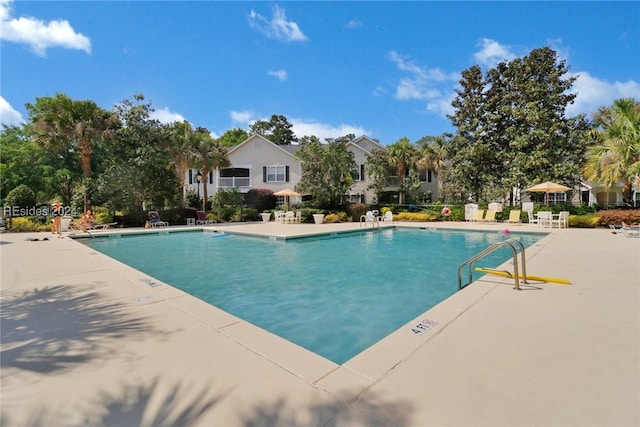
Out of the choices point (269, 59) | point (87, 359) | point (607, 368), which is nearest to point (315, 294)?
point (87, 359)

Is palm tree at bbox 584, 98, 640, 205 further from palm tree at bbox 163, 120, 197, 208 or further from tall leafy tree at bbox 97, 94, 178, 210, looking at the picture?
tall leafy tree at bbox 97, 94, 178, 210

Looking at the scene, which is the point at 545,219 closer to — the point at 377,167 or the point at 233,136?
the point at 377,167

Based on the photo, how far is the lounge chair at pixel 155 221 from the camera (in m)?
18.4

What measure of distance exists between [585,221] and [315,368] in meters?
18.5

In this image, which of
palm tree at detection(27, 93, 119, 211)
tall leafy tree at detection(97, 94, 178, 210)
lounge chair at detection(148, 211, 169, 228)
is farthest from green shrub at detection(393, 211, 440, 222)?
palm tree at detection(27, 93, 119, 211)

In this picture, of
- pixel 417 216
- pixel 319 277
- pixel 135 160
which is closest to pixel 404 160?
pixel 417 216

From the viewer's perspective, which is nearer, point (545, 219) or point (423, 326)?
point (423, 326)

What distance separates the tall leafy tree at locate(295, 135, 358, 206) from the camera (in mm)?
21984

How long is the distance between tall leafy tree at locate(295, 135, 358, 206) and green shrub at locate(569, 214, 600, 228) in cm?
1298

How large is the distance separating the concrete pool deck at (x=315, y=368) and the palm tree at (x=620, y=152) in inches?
538

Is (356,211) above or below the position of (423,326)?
above

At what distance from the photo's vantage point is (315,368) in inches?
104

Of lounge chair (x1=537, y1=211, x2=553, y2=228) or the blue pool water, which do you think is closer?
the blue pool water

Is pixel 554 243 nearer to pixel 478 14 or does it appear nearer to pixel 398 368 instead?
pixel 478 14
